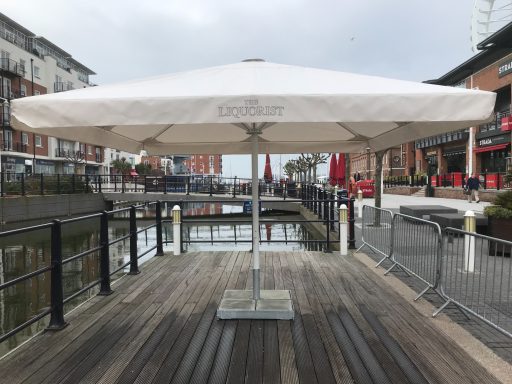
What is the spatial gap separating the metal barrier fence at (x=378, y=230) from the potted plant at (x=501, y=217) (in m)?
2.29

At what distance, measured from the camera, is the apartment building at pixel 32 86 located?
1646 inches

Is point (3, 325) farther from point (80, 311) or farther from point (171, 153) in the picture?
point (171, 153)

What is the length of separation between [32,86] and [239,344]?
5182cm

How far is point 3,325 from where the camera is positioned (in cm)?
610

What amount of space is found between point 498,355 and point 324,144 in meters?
3.39

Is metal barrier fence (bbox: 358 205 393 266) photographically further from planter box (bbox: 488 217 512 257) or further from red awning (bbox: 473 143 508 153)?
red awning (bbox: 473 143 508 153)

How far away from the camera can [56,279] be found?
385 centimetres

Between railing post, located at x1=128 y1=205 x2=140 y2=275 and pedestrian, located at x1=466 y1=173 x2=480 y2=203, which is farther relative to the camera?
pedestrian, located at x1=466 y1=173 x2=480 y2=203

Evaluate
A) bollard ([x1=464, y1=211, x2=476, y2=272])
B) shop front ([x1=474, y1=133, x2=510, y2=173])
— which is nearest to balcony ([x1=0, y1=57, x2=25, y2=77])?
shop front ([x1=474, y1=133, x2=510, y2=173])

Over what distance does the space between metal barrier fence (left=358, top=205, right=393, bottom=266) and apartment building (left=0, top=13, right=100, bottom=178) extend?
36.7 meters

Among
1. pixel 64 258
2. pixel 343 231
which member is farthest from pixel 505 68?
pixel 64 258

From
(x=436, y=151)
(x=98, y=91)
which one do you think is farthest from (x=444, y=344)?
(x=436, y=151)

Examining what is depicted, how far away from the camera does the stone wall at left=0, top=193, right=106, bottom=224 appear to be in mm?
19141

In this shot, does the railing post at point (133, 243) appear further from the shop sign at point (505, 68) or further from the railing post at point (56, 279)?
the shop sign at point (505, 68)
